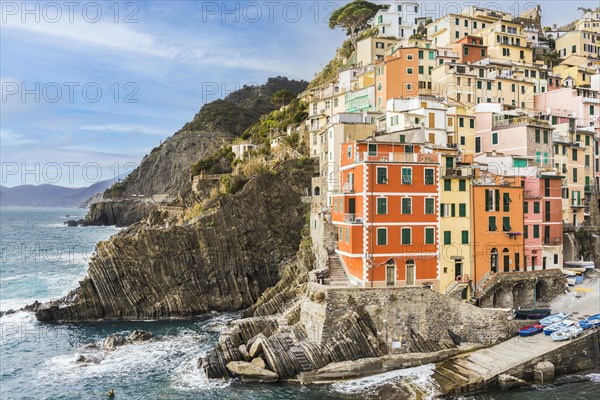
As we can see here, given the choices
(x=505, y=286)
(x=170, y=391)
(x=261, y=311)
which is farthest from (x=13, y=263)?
(x=505, y=286)

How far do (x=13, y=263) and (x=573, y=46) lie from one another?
107 metres

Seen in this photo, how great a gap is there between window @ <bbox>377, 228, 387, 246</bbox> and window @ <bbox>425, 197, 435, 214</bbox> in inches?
151

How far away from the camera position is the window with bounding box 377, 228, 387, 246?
125 feet

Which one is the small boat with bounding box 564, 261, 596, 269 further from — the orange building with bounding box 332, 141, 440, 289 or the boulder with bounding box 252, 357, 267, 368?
the boulder with bounding box 252, 357, 267, 368

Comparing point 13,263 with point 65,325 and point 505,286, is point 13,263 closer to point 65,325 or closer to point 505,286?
point 65,325

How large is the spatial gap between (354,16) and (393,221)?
222 ft

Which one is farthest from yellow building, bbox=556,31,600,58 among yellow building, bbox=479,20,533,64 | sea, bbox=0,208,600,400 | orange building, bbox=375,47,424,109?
sea, bbox=0,208,600,400

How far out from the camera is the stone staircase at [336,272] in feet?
129

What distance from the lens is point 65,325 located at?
50875mm

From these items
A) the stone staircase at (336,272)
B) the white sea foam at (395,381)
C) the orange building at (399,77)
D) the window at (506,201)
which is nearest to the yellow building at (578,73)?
the orange building at (399,77)

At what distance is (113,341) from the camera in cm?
4288

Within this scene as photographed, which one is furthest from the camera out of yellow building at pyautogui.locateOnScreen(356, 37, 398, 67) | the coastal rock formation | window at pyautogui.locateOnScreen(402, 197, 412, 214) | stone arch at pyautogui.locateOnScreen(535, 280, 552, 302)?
yellow building at pyautogui.locateOnScreen(356, 37, 398, 67)

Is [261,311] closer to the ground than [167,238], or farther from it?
closer to the ground

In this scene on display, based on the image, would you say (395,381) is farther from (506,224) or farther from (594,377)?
(506,224)
